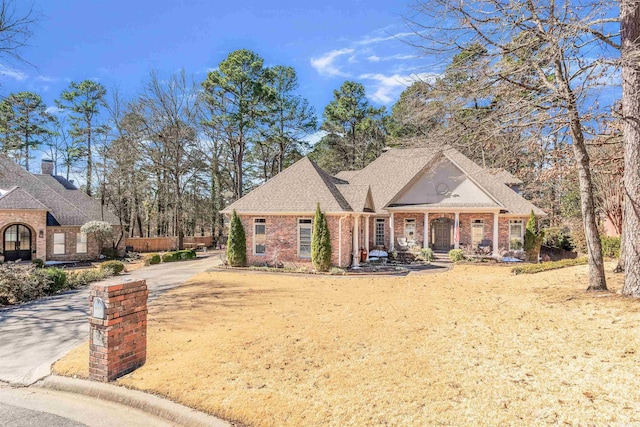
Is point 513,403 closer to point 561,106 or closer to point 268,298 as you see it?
point 561,106

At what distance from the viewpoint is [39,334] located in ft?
23.1

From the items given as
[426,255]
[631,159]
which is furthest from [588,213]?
[426,255]

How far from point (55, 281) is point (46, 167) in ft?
70.8

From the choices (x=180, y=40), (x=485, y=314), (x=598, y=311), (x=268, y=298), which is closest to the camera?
(x=598, y=311)

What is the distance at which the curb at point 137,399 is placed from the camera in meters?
3.82

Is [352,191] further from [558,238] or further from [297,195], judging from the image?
[558,238]

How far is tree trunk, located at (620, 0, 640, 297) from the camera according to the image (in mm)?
6957

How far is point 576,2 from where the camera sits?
6.55m

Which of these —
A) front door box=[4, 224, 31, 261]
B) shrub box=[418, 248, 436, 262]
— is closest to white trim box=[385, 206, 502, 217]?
shrub box=[418, 248, 436, 262]

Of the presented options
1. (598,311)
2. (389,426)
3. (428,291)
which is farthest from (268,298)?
(598,311)

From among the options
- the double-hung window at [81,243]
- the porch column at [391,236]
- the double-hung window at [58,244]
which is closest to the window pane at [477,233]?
the porch column at [391,236]

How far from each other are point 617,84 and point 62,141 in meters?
43.3

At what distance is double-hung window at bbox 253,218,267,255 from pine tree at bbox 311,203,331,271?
2.79m

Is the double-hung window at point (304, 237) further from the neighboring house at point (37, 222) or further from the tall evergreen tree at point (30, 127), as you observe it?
the tall evergreen tree at point (30, 127)
